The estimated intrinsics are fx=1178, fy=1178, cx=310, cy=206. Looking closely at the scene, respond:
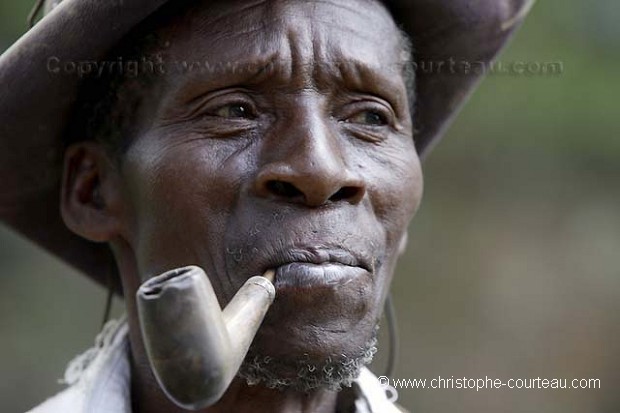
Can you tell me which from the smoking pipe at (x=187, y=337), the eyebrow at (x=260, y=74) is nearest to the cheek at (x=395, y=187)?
the eyebrow at (x=260, y=74)

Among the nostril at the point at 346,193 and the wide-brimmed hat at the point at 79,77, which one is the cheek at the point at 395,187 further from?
the wide-brimmed hat at the point at 79,77

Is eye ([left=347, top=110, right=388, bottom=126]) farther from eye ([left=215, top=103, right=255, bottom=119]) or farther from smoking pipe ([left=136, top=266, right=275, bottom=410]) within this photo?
smoking pipe ([left=136, top=266, right=275, bottom=410])

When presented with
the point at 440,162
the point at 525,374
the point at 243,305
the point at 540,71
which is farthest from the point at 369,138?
the point at 440,162

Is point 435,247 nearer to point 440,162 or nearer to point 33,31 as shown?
point 440,162

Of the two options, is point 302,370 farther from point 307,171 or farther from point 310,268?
point 307,171

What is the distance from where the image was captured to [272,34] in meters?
2.05

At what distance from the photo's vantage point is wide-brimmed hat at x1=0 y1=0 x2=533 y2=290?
6.77 feet

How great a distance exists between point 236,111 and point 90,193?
1.26ft

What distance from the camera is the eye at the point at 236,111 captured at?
205cm

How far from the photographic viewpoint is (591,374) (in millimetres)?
4957

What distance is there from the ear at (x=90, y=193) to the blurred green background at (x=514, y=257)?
8.75 feet

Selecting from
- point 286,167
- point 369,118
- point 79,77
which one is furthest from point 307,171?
point 79,77

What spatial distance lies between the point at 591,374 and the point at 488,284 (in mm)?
598

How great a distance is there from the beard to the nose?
256 millimetres
